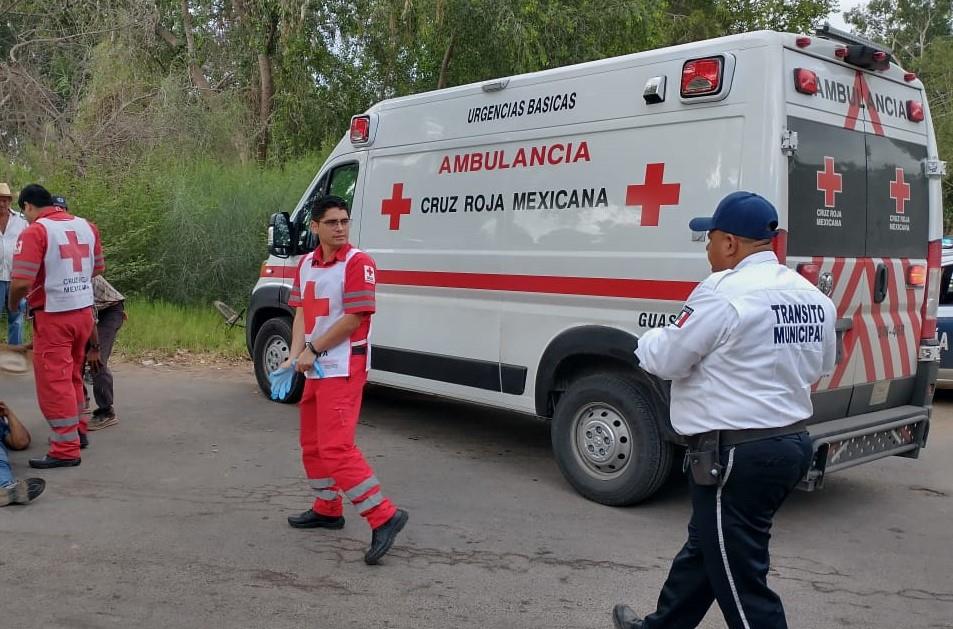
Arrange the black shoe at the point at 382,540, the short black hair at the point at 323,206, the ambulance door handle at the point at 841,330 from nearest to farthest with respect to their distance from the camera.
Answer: the black shoe at the point at 382,540, the short black hair at the point at 323,206, the ambulance door handle at the point at 841,330

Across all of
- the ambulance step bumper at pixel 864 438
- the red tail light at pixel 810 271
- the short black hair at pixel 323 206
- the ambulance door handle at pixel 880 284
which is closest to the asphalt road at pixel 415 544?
the ambulance step bumper at pixel 864 438

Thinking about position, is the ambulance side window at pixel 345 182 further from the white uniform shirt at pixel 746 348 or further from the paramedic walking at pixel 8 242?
the white uniform shirt at pixel 746 348

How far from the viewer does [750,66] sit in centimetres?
481

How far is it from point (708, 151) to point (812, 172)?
22.1 inches

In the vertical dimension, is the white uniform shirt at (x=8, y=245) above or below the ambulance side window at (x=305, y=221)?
below

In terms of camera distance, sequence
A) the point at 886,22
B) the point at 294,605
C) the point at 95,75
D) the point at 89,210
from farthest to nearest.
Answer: the point at 886,22 → the point at 95,75 → the point at 89,210 → the point at 294,605

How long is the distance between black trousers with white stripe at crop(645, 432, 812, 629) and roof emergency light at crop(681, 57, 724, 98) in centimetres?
256

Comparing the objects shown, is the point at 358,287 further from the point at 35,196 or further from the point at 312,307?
the point at 35,196

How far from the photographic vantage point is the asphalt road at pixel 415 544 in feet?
12.8

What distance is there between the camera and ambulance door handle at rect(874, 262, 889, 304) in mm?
5309

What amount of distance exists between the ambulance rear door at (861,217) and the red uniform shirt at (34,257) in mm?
4484

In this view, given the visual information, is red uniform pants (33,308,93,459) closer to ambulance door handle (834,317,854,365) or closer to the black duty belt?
the black duty belt

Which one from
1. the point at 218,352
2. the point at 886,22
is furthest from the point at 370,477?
the point at 886,22

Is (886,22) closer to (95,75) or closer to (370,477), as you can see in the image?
(95,75)
